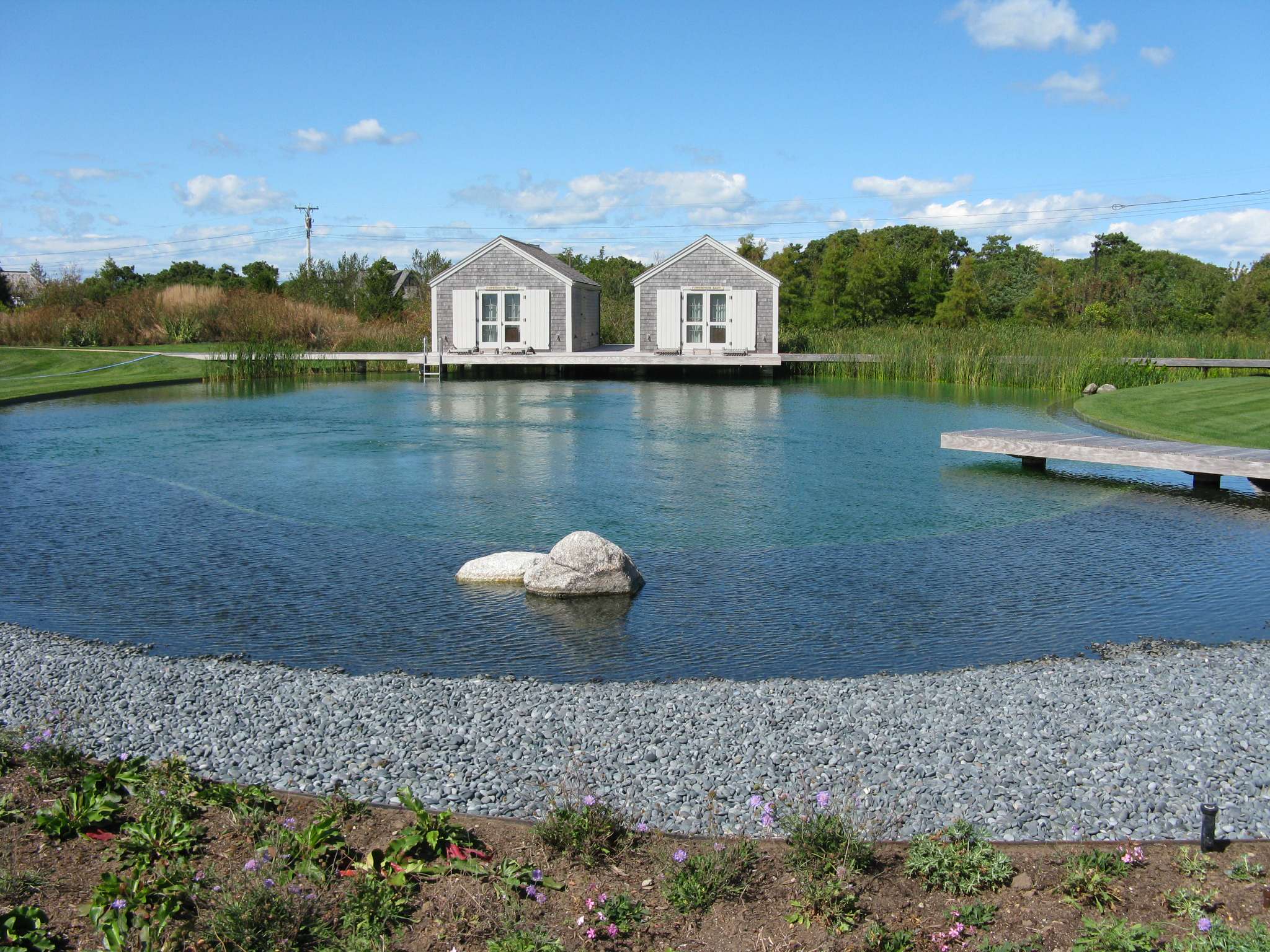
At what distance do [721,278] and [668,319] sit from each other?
6.02 feet

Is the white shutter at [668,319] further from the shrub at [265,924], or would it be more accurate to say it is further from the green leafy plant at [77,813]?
the shrub at [265,924]

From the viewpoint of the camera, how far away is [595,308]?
33.0 metres

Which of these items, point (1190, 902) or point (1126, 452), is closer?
point (1190, 902)

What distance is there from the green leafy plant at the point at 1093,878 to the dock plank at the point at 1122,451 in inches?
342

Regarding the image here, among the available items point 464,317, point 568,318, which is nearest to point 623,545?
point 568,318

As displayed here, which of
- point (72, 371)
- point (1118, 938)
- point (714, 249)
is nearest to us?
point (1118, 938)

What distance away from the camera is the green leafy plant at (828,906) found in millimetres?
2965

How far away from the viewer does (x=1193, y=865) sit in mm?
3191

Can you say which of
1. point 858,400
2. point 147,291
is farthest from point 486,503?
point 147,291

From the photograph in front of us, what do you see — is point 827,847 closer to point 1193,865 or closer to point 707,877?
point 707,877

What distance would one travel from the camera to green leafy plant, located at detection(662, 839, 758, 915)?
3.04m

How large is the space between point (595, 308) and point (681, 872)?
30554mm

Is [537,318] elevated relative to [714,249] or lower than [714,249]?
lower

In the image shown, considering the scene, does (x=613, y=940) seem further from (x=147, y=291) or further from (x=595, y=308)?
(x=147, y=291)
